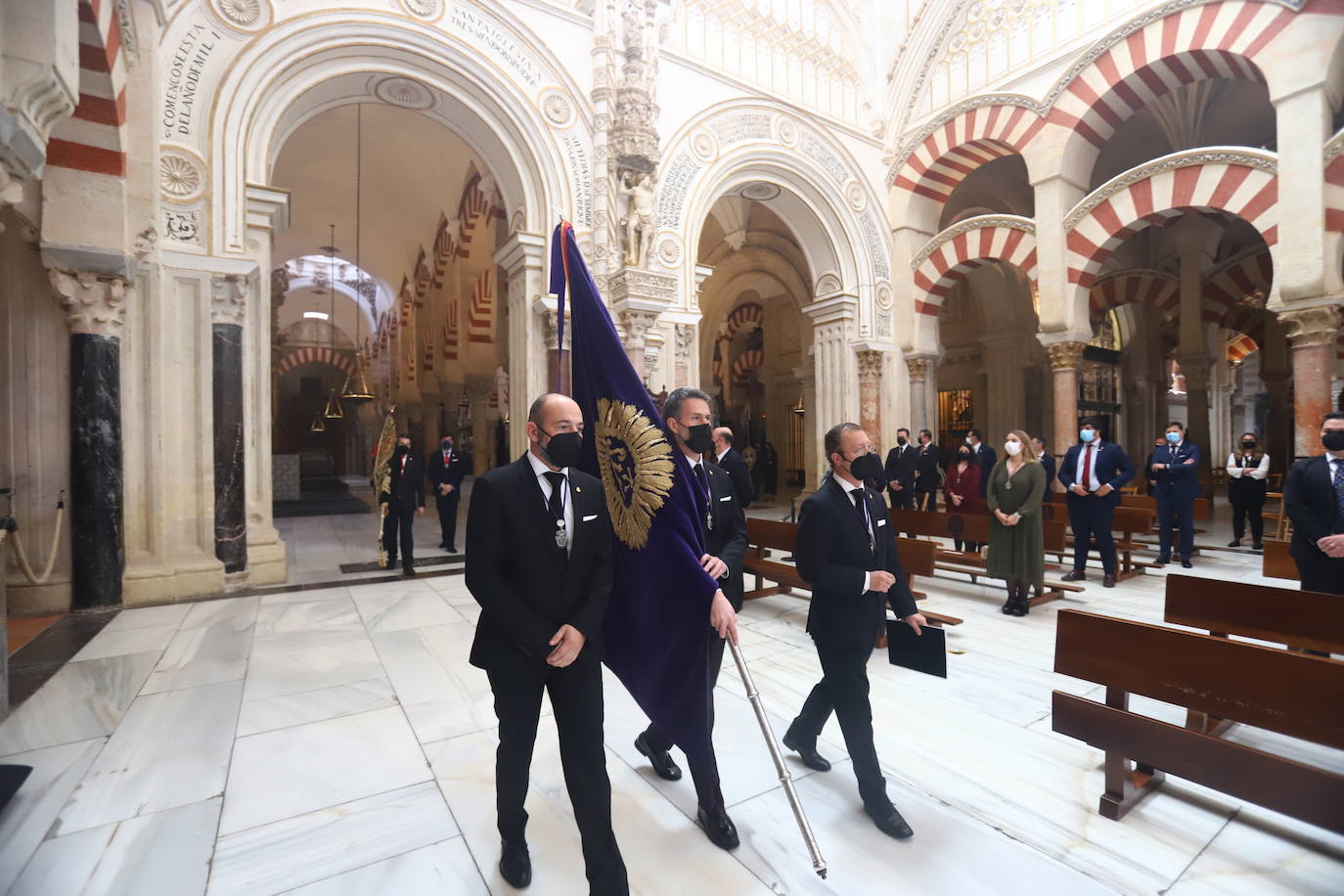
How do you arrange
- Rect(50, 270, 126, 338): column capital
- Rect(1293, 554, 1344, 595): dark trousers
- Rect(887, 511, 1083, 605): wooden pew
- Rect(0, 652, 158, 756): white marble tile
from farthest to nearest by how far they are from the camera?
Rect(887, 511, 1083, 605): wooden pew, Rect(50, 270, 126, 338): column capital, Rect(1293, 554, 1344, 595): dark trousers, Rect(0, 652, 158, 756): white marble tile

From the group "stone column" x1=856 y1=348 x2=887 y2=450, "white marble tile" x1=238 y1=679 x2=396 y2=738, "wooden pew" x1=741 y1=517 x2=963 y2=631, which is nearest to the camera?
"white marble tile" x1=238 y1=679 x2=396 y2=738

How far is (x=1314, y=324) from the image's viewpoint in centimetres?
645

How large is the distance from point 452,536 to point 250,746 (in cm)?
495

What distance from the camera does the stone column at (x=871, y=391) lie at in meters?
9.94

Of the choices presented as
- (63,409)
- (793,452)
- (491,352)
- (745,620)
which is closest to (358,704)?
(745,620)

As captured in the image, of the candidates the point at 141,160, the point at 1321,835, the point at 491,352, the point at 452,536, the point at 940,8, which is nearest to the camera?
the point at 1321,835

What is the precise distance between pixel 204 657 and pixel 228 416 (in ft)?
7.92

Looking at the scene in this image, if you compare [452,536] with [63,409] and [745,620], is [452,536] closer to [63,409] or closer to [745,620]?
[63,409]

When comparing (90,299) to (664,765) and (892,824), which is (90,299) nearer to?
(664,765)

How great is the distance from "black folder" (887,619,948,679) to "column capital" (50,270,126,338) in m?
5.84

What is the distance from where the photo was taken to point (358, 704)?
3.05m

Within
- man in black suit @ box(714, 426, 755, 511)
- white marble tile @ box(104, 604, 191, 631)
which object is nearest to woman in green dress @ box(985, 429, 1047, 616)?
man in black suit @ box(714, 426, 755, 511)

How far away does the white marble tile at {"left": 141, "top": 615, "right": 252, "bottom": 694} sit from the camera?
335 cm

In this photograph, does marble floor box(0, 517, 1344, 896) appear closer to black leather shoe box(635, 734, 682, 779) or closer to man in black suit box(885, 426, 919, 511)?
black leather shoe box(635, 734, 682, 779)
